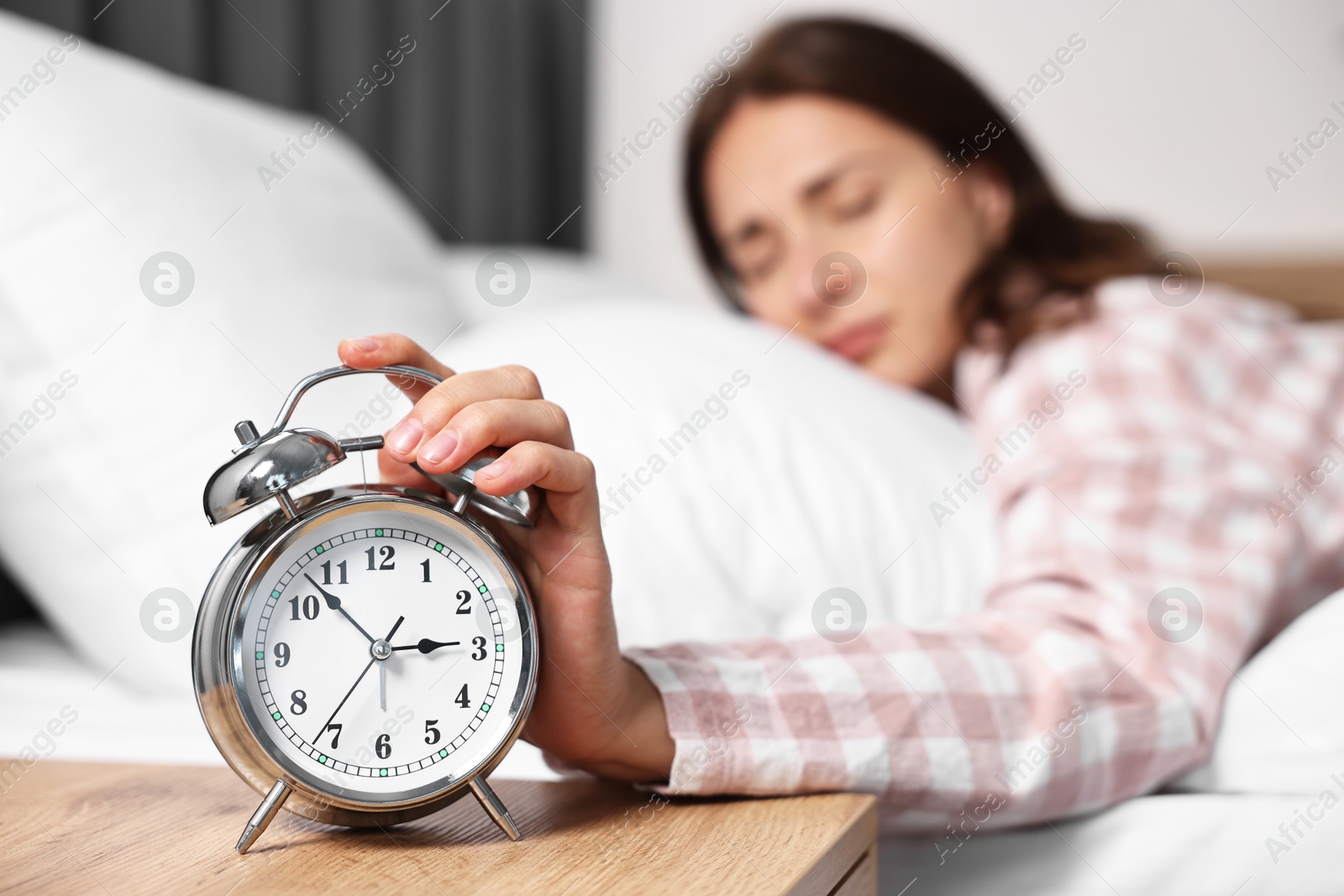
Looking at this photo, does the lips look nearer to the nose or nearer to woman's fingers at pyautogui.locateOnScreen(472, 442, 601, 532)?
the nose

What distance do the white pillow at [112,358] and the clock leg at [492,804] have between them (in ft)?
1.17

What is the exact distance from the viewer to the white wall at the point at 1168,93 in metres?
1.82

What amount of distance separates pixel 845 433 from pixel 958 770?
0.34 meters

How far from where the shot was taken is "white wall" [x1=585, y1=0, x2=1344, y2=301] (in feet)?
5.98

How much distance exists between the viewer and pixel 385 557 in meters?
0.48

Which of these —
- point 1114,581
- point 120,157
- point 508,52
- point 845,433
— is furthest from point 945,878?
point 508,52

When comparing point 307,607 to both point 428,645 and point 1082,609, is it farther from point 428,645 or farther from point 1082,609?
point 1082,609

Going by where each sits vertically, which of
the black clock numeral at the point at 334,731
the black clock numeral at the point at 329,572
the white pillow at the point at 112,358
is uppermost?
the white pillow at the point at 112,358

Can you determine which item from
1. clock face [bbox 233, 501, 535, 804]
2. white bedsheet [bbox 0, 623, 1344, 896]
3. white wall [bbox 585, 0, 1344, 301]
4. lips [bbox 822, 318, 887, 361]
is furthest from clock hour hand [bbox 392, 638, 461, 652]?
white wall [bbox 585, 0, 1344, 301]

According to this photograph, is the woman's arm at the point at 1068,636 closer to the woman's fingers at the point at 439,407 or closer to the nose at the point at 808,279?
the woman's fingers at the point at 439,407

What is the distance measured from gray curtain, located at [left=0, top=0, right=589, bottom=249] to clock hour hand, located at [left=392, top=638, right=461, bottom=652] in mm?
1058

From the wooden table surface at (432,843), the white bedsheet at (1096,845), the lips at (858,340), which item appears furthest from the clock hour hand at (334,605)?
the lips at (858,340)

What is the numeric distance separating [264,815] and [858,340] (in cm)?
106

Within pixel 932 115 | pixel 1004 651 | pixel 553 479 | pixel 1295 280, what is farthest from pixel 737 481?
pixel 1295 280
